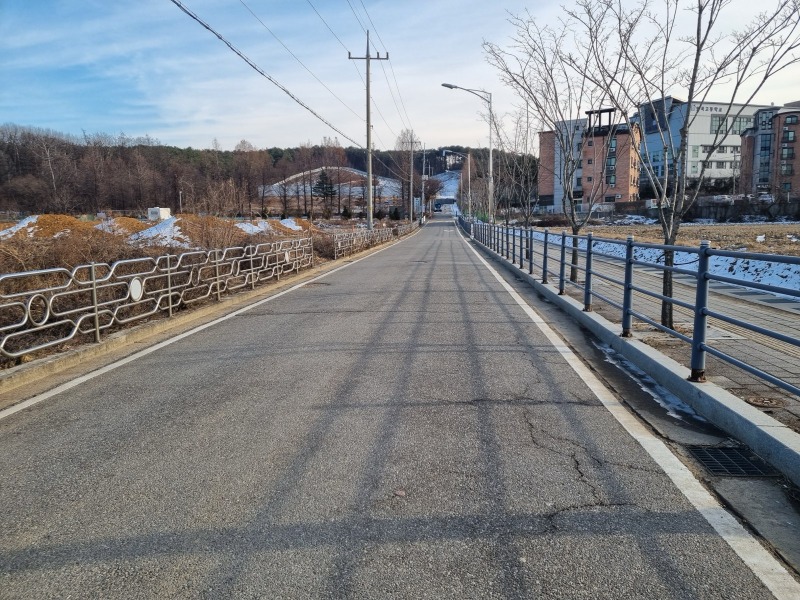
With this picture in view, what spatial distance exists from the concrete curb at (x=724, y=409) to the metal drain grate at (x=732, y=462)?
6 centimetres

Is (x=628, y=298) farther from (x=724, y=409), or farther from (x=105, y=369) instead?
(x=105, y=369)

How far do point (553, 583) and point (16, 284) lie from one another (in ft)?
38.3

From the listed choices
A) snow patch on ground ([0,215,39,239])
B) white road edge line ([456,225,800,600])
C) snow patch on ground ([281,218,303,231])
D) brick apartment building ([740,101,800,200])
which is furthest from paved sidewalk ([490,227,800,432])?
brick apartment building ([740,101,800,200])

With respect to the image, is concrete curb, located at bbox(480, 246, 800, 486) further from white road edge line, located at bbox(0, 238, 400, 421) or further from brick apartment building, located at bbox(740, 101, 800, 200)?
brick apartment building, located at bbox(740, 101, 800, 200)

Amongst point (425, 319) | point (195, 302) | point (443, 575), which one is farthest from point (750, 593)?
point (195, 302)

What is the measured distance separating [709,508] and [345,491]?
6.73ft

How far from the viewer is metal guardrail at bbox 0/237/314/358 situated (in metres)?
7.64

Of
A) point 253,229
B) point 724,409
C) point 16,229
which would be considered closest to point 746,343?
point 724,409

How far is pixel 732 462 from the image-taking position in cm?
404

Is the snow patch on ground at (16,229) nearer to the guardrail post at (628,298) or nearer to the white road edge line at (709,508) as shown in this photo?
the guardrail post at (628,298)

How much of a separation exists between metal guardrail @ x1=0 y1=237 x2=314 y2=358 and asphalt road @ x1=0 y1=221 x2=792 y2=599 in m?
1.57

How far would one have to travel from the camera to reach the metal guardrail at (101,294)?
7643 millimetres

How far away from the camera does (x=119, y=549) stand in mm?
3002

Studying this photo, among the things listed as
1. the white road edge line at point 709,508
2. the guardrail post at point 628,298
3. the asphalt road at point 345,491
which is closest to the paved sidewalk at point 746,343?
the guardrail post at point 628,298
